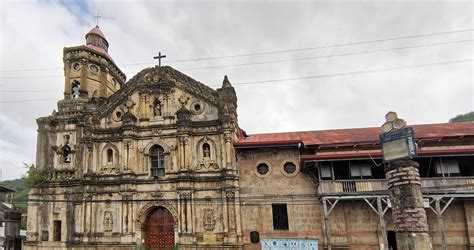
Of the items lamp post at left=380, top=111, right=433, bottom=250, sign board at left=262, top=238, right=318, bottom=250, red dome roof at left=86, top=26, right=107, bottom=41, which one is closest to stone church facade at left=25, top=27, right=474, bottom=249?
sign board at left=262, top=238, right=318, bottom=250

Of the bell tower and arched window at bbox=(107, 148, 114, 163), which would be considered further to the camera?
the bell tower

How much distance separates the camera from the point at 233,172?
2264 cm

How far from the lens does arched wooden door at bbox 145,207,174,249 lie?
2297cm

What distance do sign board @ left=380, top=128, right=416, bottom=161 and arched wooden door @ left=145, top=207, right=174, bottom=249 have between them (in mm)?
17763

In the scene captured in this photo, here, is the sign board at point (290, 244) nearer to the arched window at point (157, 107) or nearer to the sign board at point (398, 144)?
the sign board at point (398, 144)

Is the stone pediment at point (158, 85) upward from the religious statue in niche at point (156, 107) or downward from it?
upward

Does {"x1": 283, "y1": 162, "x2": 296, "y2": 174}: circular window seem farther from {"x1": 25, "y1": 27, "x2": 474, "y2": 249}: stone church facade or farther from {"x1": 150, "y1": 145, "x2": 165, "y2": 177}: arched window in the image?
{"x1": 150, "y1": 145, "x2": 165, "y2": 177}: arched window

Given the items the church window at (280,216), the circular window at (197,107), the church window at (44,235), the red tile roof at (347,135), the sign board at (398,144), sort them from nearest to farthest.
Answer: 1. the sign board at (398,144)
2. the red tile roof at (347,135)
3. the church window at (280,216)
4. the church window at (44,235)
5. the circular window at (197,107)

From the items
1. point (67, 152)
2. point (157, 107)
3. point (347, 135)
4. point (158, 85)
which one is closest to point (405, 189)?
point (347, 135)

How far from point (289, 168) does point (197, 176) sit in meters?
6.23

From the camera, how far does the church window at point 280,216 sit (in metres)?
21.7

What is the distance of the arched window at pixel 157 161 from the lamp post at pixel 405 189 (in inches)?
714

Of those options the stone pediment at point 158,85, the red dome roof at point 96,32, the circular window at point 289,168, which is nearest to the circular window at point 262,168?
the circular window at point 289,168

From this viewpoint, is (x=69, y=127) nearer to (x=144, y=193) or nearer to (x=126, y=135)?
(x=126, y=135)
